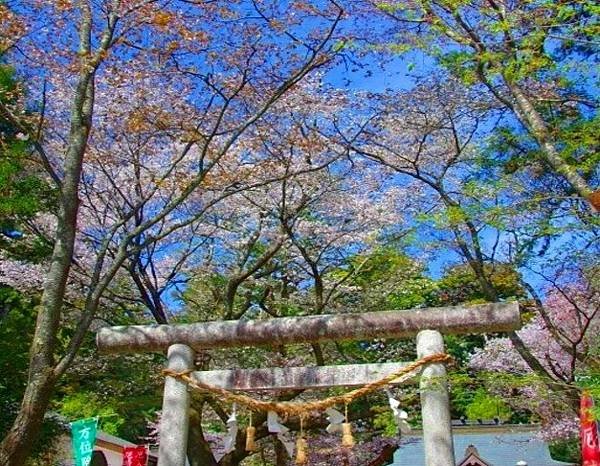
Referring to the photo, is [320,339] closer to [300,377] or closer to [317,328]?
[317,328]

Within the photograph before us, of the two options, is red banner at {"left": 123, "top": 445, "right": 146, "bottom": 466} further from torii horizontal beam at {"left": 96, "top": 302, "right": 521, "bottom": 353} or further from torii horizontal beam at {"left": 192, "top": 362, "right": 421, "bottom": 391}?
torii horizontal beam at {"left": 192, "top": 362, "right": 421, "bottom": 391}

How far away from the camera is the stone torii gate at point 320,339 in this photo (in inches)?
192

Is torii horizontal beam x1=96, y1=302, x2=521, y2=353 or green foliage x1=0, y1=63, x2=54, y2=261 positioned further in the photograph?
green foliage x1=0, y1=63, x2=54, y2=261

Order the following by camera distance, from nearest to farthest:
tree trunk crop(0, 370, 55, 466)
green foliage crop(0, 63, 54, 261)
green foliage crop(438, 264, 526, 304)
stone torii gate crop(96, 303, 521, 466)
A: stone torii gate crop(96, 303, 521, 466), tree trunk crop(0, 370, 55, 466), green foliage crop(0, 63, 54, 261), green foliage crop(438, 264, 526, 304)

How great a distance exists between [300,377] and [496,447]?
16696mm

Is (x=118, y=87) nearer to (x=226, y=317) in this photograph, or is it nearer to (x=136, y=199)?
(x=136, y=199)

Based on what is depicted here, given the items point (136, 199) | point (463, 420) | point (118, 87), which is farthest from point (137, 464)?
point (463, 420)

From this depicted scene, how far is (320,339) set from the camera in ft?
17.4

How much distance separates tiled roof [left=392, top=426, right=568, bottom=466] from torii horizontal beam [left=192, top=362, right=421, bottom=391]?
14328 mm

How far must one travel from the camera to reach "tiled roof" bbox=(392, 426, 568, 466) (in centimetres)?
1888

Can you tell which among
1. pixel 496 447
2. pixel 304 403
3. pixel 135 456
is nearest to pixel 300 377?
pixel 304 403

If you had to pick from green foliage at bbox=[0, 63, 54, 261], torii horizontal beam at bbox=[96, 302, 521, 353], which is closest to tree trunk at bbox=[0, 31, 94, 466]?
torii horizontal beam at bbox=[96, 302, 521, 353]

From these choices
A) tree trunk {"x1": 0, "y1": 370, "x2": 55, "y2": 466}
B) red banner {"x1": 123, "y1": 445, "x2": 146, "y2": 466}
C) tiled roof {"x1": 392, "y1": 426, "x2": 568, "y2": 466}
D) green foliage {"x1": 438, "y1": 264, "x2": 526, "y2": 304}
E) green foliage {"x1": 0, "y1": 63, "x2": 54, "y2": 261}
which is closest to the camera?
tree trunk {"x1": 0, "y1": 370, "x2": 55, "y2": 466}

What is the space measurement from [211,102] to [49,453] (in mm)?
8175
